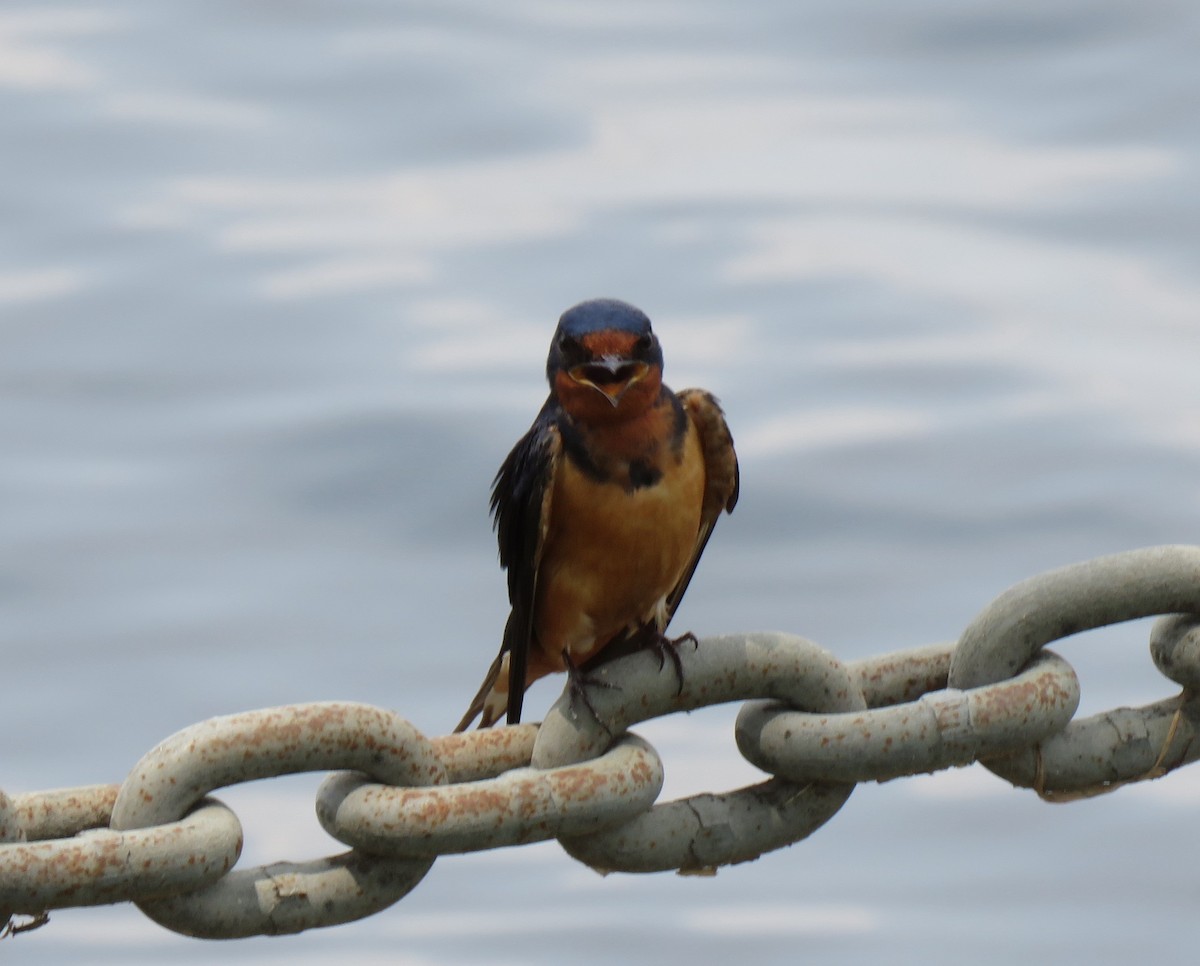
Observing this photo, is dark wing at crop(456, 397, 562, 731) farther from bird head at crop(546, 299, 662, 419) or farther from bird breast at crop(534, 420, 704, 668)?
bird head at crop(546, 299, 662, 419)

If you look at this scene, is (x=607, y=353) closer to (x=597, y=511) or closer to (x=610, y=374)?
(x=610, y=374)

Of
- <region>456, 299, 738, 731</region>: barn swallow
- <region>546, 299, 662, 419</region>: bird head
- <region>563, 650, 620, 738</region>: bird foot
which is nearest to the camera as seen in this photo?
<region>563, 650, 620, 738</region>: bird foot

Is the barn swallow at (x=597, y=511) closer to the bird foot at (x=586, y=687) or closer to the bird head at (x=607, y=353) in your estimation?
the bird head at (x=607, y=353)

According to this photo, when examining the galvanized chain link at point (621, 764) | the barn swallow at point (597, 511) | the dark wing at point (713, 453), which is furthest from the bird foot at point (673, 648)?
the dark wing at point (713, 453)

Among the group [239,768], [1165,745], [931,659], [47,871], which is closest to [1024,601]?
[931,659]

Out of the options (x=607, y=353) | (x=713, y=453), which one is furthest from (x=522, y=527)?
(x=607, y=353)

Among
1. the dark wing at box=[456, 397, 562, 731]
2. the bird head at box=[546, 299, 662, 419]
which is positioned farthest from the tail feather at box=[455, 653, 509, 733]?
the bird head at box=[546, 299, 662, 419]
